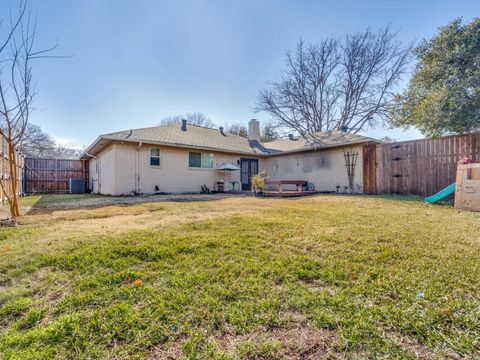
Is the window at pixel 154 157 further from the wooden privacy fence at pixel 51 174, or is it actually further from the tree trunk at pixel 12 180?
the wooden privacy fence at pixel 51 174

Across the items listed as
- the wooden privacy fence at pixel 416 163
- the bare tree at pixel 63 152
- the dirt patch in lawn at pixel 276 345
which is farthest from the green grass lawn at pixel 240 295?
the bare tree at pixel 63 152

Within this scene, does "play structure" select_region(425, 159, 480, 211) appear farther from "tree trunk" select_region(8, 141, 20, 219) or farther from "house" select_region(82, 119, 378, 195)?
"tree trunk" select_region(8, 141, 20, 219)

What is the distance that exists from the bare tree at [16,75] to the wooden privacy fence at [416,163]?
10882mm

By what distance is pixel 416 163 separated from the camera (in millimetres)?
8320

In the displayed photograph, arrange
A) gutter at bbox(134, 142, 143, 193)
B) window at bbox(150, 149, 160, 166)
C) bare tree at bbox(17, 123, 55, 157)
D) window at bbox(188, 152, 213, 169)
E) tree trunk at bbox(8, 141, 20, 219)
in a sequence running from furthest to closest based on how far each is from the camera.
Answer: bare tree at bbox(17, 123, 55, 157) → window at bbox(188, 152, 213, 169) → window at bbox(150, 149, 160, 166) → gutter at bbox(134, 142, 143, 193) → tree trunk at bbox(8, 141, 20, 219)

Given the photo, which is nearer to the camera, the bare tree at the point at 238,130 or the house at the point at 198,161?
the house at the point at 198,161

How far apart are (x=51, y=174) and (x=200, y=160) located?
32.6 ft

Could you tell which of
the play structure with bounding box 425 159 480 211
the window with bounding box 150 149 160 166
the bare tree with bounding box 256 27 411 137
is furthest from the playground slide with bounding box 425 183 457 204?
the bare tree with bounding box 256 27 411 137

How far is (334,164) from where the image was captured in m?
11.7

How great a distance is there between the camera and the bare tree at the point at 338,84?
60.1 feet

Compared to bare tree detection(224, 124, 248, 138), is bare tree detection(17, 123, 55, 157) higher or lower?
lower

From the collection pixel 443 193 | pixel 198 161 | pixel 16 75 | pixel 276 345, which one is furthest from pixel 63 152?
pixel 443 193

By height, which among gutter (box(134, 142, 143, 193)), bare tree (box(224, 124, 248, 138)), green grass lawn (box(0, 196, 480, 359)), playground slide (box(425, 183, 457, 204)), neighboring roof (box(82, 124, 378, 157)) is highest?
bare tree (box(224, 124, 248, 138))

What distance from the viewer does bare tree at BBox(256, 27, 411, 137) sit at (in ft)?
60.1
